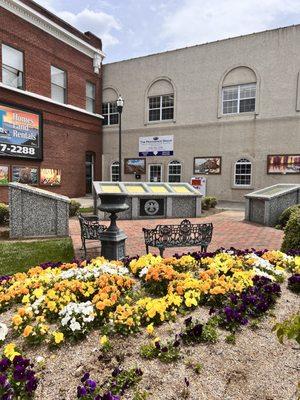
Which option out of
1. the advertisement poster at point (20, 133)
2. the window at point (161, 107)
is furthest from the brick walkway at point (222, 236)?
the window at point (161, 107)

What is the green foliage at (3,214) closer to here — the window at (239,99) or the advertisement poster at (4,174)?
the advertisement poster at (4,174)

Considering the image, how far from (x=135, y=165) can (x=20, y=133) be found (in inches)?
383

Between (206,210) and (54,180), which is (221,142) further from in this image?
(54,180)

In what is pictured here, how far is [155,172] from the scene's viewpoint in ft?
81.3

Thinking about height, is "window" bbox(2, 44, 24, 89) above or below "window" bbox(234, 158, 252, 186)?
above

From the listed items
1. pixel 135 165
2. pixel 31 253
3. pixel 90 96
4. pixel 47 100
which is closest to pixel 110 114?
pixel 90 96

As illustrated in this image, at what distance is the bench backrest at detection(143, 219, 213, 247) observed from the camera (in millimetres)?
7031

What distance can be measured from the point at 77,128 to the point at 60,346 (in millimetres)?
21756

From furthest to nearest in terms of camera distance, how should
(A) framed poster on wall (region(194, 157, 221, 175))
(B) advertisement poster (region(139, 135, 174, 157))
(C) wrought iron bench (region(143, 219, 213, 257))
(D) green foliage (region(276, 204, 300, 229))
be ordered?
1. (B) advertisement poster (region(139, 135, 174, 157))
2. (A) framed poster on wall (region(194, 157, 221, 175))
3. (D) green foliage (region(276, 204, 300, 229))
4. (C) wrought iron bench (region(143, 219, 213, 257))

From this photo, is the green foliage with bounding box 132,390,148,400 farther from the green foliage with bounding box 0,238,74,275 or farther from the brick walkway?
the brick walkway

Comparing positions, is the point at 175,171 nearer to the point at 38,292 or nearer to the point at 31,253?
the point at 31,253

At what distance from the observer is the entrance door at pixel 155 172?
24.5m

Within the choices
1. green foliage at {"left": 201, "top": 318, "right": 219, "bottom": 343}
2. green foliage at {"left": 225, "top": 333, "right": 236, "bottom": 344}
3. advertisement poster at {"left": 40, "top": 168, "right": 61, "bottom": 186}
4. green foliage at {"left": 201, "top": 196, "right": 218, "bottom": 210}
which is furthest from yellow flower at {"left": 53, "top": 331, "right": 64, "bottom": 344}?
advertisement poster at {"left": 40, "top": 168, "right": 61, "bottom": 186}

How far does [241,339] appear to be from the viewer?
10.0 feet
